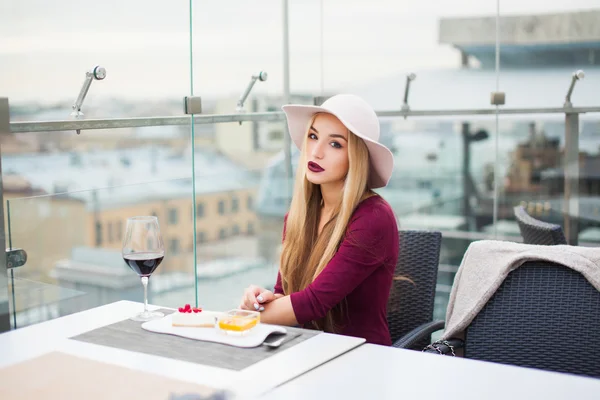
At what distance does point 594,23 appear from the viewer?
3938 millimetres

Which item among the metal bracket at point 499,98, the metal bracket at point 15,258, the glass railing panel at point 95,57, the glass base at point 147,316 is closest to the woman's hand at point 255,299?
the glass base at point 147,316

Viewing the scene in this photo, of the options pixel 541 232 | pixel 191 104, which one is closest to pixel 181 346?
pixel 541 232

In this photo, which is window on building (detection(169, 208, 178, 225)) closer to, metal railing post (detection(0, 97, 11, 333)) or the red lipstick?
A: metal railing post (detection(0, 97, 11, 333))

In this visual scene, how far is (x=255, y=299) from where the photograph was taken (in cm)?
209

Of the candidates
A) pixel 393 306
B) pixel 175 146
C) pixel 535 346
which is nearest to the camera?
pixel 535 346

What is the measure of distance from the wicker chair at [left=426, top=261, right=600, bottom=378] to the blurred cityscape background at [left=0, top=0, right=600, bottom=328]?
1595mm

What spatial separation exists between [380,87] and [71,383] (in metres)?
3.25

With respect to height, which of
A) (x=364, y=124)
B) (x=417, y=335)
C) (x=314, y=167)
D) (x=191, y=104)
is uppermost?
(x=191, y=104)

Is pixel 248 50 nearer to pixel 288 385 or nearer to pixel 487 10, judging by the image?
pixel 487 10

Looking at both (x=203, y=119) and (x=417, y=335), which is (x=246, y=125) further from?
(x=417, y=335)

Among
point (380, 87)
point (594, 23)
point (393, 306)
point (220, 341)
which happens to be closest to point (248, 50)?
point (380, 87)

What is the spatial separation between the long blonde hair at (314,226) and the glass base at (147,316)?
1.75 feet

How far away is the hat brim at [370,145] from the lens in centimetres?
225

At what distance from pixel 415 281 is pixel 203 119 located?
1480 mm
